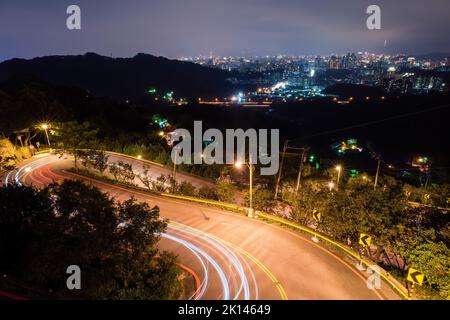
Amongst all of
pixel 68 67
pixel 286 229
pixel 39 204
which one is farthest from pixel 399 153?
pixel 68 67

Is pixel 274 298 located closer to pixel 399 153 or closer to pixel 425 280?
pixel 425 280

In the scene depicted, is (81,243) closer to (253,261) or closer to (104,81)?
(253,261)

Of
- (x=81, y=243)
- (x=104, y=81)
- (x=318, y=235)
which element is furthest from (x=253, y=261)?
(x=104, y=81)

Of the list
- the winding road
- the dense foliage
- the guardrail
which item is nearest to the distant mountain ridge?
the guardrail

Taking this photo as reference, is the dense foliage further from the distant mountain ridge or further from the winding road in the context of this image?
the distant mountain ridge

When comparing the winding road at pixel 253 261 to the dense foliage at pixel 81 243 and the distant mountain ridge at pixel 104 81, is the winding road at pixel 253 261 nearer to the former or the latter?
the dense foliage at pixel 81 243

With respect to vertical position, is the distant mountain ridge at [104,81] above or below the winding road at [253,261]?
above

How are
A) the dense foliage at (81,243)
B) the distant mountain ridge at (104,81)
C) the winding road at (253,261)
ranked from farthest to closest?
the distant mountain ridge at (104,81) → the winding road at (253,261) → the dense foliage at (81,243)

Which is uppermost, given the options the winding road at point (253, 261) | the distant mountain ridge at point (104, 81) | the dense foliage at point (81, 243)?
the distant mountain ridge at point (104, 81)

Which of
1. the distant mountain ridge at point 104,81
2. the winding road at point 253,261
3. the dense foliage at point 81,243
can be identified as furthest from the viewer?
the distant mountain ridge at point 104,81

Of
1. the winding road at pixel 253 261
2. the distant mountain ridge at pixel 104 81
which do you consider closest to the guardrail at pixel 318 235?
the winding road at pixel 253 261
